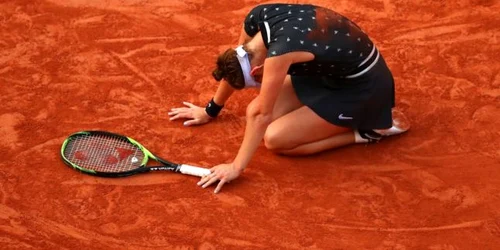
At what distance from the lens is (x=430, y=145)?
4684 millimetres

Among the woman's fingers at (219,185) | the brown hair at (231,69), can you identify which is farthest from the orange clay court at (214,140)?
the brown hair at (231,69)

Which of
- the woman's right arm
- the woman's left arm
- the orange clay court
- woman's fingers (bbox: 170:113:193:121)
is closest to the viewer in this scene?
the woman's left arm

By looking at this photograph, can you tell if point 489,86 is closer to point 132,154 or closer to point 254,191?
point 254,191

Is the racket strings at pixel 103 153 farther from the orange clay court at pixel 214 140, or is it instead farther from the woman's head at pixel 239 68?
the woman's head at pixel 239 68

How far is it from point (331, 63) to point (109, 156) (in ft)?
4.38

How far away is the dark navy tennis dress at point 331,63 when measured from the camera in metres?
4.11

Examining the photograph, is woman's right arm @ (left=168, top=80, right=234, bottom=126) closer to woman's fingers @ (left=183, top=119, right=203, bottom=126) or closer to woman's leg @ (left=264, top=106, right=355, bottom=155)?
woman's fingers @ (left=183, top=119, right=203, bottom=126)

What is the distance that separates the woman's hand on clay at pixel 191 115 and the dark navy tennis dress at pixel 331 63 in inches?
23.4

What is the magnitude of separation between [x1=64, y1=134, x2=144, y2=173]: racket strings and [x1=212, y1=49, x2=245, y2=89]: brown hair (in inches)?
29.2

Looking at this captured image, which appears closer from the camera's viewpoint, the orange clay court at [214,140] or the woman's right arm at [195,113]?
the orange clay court at [214,140]

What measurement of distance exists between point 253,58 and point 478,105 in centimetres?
163

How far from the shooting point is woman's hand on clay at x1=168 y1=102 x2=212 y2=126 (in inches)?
189

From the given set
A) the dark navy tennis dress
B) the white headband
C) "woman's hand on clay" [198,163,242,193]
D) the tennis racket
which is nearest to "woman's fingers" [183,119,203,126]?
the tennis racket

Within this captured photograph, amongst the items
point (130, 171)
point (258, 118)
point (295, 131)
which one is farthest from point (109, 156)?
point (295, 131)
